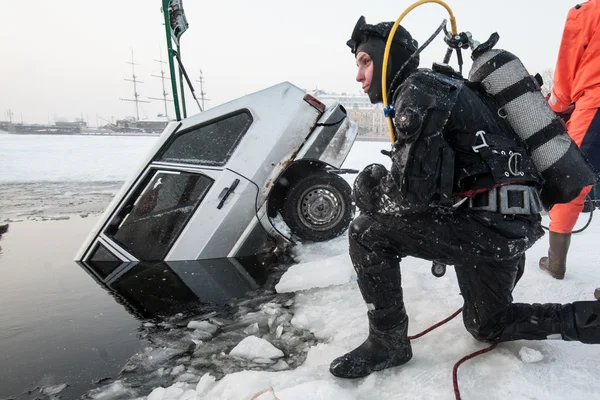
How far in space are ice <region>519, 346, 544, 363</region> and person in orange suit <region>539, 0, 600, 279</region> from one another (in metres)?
1.24

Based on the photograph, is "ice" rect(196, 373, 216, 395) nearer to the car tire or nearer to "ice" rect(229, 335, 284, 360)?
"ice" rect(229, 335, 284, 360)

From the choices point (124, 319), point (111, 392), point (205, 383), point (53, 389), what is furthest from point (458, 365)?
point (124, 319)

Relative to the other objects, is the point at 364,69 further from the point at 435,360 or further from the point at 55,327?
the point at 55,327

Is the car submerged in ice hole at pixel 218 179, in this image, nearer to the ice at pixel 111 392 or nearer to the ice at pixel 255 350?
the ice at pixel 255 350

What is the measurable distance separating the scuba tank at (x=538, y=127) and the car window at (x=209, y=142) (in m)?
2.43

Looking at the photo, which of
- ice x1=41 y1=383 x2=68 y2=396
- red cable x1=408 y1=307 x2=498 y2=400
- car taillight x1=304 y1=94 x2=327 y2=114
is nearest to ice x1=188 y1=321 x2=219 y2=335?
ice x1=41 y1=383 x2=68 y2=396

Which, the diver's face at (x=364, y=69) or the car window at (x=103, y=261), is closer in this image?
the diver's face at (x=364, y=69)

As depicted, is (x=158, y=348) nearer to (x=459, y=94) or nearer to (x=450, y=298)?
(x=450, y=298)

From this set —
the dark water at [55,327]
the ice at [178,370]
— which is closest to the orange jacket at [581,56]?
the ice at [178,370]

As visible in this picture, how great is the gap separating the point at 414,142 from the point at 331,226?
2.52m

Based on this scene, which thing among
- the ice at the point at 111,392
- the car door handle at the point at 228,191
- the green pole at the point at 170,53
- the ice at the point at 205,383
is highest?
the green pole at the point at 170,53

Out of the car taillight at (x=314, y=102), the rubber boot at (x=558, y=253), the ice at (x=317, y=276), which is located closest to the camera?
the rubber boot at (x=558, y=253)

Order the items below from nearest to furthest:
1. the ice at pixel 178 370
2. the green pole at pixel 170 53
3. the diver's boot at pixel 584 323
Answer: the diver's boot at pixel 584 323 < the ice at pixel 178 370 < the green pole at pixel 170 53

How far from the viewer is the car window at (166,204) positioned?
3598 millimetres
